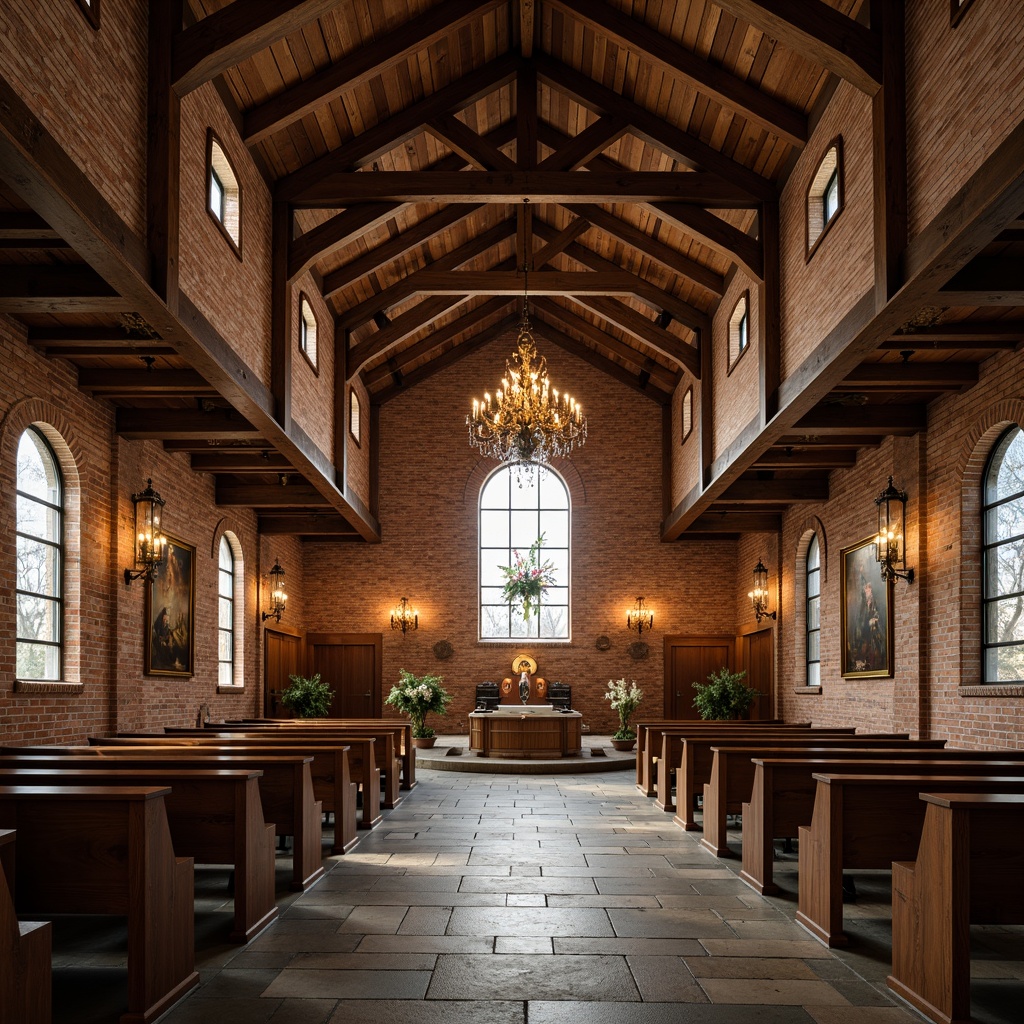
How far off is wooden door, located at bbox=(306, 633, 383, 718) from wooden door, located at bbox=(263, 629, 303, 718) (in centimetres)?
69

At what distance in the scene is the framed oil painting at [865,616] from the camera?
1148cm

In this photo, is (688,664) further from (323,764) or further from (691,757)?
(323,764)

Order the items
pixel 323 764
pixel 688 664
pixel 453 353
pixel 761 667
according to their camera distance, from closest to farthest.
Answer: pixel 323 764, pixel 761 667, pixel 688 664, pixel 453 353

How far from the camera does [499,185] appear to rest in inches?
455

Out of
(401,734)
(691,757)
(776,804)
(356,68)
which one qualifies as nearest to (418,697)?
(401,734)

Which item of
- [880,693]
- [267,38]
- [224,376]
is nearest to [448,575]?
[880,693]

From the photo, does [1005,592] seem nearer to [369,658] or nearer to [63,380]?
[63,380]

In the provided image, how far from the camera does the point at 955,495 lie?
9.79 meters

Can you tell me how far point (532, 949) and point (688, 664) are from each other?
15.9 meters

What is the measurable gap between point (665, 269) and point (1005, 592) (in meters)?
8.27

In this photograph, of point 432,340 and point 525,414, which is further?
point 432,340

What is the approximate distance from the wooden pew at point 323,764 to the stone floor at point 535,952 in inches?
13.4

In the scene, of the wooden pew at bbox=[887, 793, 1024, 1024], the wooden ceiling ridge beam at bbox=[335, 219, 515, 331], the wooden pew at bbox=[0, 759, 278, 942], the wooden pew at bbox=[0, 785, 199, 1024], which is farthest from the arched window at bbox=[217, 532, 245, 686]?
the wooden pew at bbox=[887, 793, 1024, 1024]

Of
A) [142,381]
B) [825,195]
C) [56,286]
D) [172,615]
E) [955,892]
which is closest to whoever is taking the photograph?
[955,892]
